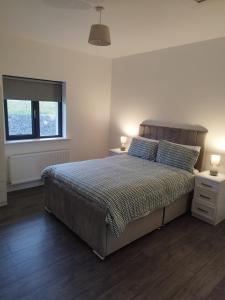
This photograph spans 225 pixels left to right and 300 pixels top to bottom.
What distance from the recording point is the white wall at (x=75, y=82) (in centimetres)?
333

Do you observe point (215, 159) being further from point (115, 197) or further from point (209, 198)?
point (115, 197)

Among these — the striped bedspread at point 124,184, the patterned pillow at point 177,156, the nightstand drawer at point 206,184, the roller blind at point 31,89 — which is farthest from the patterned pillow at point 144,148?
the roller blind at point 31,89

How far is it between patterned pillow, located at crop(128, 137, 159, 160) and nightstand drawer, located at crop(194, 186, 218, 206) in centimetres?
89

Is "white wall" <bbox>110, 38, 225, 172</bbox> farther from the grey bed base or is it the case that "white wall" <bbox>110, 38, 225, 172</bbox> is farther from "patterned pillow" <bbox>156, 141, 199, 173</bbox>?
the grey bed base

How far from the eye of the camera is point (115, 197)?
6.88 ft

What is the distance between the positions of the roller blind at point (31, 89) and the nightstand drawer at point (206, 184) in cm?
279

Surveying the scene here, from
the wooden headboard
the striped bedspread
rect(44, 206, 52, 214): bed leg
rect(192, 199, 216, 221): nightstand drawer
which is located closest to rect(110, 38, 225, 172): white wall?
the wooden headboard

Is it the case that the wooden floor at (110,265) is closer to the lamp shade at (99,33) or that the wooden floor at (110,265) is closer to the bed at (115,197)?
the bed at (115,197)

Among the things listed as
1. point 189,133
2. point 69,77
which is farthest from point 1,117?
point 189,133

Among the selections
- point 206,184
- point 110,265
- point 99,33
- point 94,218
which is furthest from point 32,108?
point 206,184

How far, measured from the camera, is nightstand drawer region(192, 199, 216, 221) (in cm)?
279

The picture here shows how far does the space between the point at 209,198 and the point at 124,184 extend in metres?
1.26

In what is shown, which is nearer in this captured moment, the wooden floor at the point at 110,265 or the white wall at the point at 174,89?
the wooden floor at the point at 110,265

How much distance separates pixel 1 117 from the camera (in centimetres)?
289
